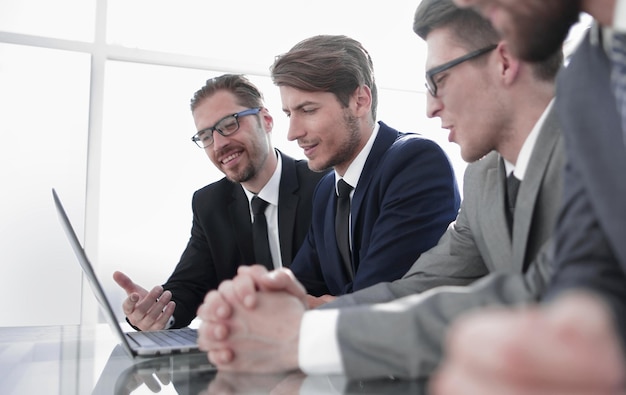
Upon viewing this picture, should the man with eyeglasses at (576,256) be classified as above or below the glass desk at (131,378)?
above

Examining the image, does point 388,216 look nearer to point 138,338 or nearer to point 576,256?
point 138,338

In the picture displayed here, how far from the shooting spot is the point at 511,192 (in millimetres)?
1486

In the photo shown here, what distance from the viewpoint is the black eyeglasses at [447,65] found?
169cm

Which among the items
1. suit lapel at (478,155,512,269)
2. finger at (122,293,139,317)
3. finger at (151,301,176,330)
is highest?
suit lapel at (478,155,512,269)

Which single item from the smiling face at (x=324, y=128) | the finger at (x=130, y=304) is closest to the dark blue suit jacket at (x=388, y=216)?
the smiling face at (x=324, y=128)

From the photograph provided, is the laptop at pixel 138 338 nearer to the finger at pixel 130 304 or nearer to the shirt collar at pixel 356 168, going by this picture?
the finger at pixel 130 304

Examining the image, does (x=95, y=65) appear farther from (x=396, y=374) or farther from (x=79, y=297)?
(x=396, y=374)

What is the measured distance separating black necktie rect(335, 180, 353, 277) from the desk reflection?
128 centimetres

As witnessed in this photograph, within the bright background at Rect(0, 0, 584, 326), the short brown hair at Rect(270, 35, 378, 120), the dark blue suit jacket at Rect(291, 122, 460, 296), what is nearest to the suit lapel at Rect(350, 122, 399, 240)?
the dark blue suit jacket at Rect(291, 122, 460, 296)

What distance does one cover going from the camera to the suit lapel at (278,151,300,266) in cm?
296

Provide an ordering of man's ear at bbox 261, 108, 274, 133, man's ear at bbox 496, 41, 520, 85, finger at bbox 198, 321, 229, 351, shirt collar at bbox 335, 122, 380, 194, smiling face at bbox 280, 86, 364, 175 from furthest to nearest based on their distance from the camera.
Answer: man's ear at bbox 261, 108, 274, 133, smiling face at bbox 280, 86, 364, 175, shirt collar at bbox 335, 122, 380, 194, man's ear at bbox 496, 41, 520, 85, finger at bbox 198, 321, 229, 351

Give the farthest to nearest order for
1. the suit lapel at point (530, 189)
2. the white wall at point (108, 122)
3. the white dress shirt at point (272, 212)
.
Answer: the white wall at point (108, 122) < the white dress shirt at point (272, 212) < the suit lapel at point (530, 189)

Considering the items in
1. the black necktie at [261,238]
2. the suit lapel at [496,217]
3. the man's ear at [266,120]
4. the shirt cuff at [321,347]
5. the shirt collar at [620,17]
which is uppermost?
the shirt collar at [620,17]

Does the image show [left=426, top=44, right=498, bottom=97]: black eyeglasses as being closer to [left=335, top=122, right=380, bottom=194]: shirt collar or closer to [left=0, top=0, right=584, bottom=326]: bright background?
[left=335, top=122, right=380, bottom=194]: shirt collar
